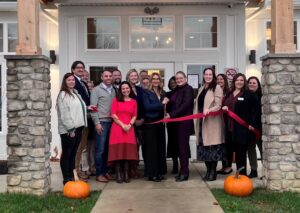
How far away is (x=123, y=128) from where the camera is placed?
7.45 metres

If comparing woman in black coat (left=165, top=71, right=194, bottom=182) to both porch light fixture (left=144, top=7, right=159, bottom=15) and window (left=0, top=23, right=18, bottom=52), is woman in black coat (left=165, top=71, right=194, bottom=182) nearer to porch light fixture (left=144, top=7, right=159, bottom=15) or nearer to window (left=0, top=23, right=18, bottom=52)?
porch light fixture (left=144, top=7, right=159, bottom=15)

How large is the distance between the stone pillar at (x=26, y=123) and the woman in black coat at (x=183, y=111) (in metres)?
2.24

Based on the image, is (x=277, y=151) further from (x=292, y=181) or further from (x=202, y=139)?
(x=202, y=139)

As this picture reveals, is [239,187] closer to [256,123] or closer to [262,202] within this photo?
[262,202]

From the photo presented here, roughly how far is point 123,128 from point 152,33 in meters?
3.75

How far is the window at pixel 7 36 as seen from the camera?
1092cm

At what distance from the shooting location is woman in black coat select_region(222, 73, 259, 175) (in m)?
7.45

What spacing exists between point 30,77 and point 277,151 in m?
3.99

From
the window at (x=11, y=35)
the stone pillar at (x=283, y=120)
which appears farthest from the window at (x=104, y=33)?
the stone pillar at (x=283, y=120)

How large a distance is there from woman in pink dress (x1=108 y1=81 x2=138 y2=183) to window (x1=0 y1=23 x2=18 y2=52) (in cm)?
471

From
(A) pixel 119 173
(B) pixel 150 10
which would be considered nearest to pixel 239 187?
(A) pixel 119 173

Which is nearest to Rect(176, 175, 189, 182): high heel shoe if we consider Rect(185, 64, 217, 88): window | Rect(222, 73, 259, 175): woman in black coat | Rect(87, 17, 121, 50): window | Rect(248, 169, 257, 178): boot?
Rect(222, 73, 259, 175): woman in black coat

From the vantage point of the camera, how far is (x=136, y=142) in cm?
770

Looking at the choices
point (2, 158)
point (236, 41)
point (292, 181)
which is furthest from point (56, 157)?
point (292, 181)
